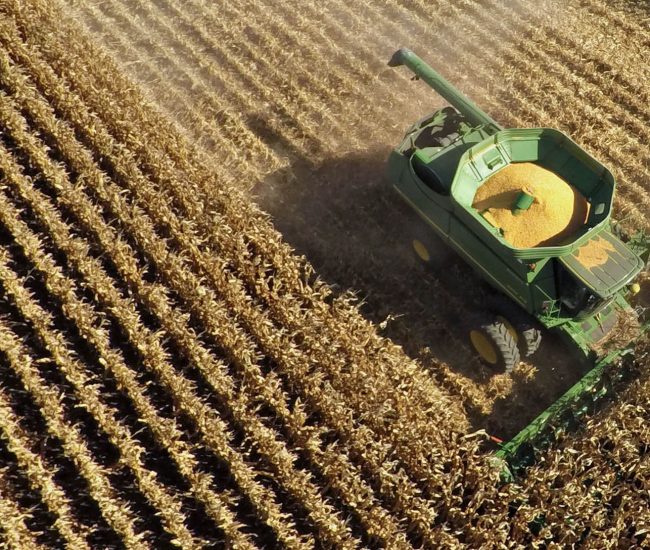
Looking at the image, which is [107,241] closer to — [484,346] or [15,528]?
[15,528]

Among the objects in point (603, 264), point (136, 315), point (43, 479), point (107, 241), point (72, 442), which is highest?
point (603, 264)

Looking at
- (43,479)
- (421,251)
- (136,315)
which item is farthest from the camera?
(421,251)

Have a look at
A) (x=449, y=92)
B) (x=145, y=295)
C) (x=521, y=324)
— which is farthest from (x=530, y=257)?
(x=145, y=295)

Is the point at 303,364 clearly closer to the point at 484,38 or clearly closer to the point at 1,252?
the point at 1,252

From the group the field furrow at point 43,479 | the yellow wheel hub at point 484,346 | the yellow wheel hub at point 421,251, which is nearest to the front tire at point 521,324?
the yellow wheel hub at point 484,346

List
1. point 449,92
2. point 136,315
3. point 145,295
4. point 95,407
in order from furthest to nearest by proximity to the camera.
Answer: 1. point 449,92
2. point 145,295
3. point 136,315
4. point 95,407

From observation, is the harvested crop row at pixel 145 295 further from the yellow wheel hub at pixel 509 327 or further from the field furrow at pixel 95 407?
the yellow wheel hub at pixel 509 327
